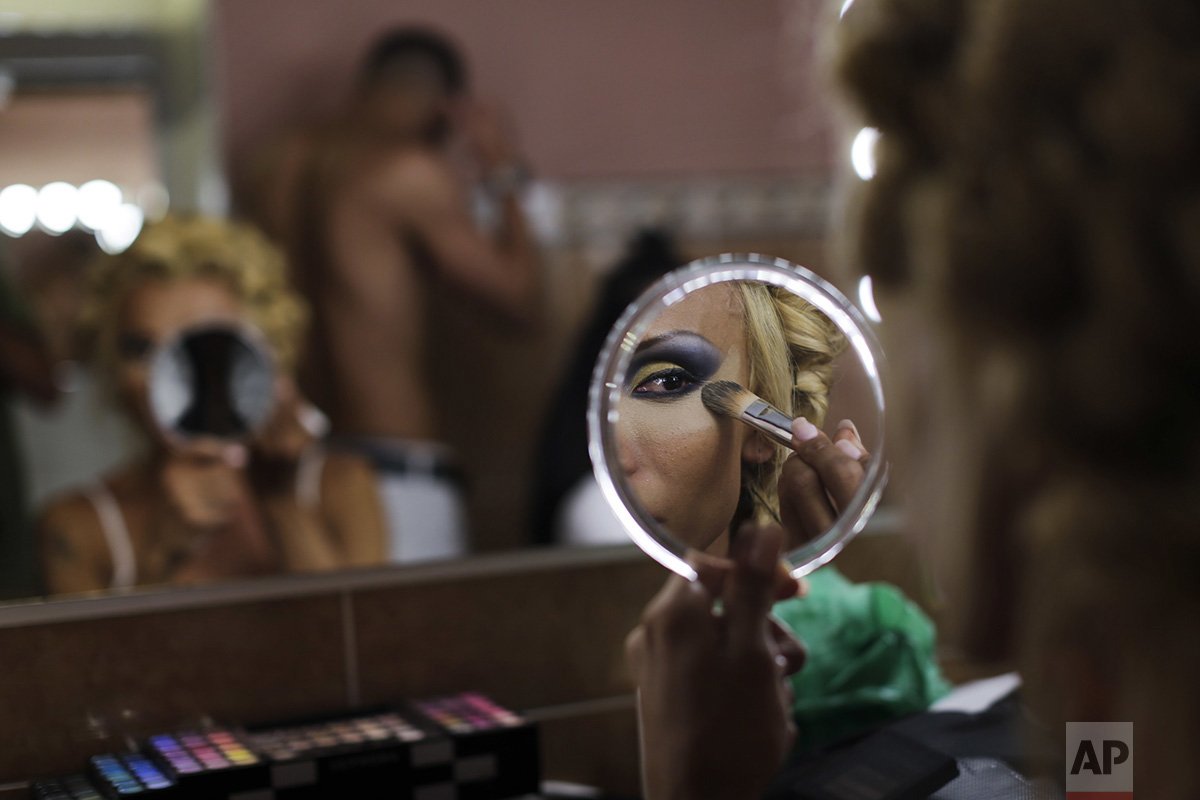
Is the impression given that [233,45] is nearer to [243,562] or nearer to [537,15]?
[537,15]

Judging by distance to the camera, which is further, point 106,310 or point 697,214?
point 697,214

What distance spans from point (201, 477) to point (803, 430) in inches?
18.9

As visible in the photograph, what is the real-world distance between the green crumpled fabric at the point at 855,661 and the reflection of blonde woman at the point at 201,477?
1.06 ft

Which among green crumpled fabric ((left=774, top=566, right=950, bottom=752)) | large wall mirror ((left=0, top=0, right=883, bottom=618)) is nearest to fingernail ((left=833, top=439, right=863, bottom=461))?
green crumpled fabric ((left=774, top=566, right=950, bottom=752))

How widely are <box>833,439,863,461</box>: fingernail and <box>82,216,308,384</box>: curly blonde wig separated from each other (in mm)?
483

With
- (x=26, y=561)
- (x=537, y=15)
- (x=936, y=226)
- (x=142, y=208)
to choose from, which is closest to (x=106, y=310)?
(x=142, y=208)

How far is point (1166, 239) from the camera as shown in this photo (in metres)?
0.30

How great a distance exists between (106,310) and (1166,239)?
0.70 metres

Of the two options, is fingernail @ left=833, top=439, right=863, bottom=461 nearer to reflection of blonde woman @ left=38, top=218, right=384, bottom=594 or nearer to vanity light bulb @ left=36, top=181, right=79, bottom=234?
reflection of blonde woman @ left=38, top=218, right=384, bottom=594

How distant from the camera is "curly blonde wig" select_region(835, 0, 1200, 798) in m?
0.30

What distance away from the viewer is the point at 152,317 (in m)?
0.75

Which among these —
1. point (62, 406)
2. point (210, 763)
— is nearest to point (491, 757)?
point (210, 763)

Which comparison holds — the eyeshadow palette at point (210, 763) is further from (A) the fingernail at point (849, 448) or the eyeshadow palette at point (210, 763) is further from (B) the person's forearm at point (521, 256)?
(B) the person's forearm at point (521, 256)

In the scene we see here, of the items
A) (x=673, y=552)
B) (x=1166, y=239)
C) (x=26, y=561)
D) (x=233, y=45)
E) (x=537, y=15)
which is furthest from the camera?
(x=537, y=15)
